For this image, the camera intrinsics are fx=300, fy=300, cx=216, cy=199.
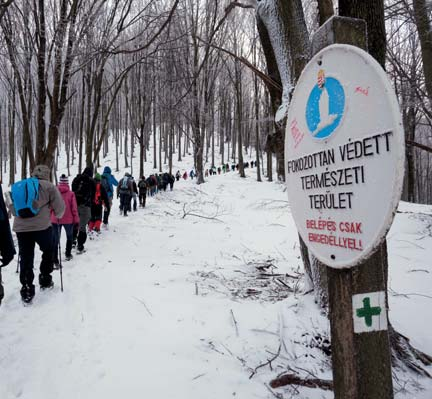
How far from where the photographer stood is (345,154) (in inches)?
44.9

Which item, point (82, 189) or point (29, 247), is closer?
point (29, 247)

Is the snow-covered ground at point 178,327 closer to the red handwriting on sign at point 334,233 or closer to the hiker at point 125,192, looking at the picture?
the red handwriting on sign at point 334,233

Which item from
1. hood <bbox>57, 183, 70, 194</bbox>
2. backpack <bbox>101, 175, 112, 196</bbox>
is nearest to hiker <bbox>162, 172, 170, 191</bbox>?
backpack <bbox>101, 175, 112, 196</bbox>

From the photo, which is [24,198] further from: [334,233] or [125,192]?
[125,192]

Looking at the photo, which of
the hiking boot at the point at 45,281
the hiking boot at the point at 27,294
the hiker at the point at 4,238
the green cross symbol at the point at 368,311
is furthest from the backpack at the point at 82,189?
the green cross symbol at the point at 368,311

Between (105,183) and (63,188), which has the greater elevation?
(105,183)

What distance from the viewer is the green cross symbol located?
47.4 inches

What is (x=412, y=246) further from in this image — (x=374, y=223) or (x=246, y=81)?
(x=246, y=81)

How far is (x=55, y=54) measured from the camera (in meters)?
6.74

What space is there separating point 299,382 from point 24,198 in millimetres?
3904

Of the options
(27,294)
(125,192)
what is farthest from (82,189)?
(125,192)

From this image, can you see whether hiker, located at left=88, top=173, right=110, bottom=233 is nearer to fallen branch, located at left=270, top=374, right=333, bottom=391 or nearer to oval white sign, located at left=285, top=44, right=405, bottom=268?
fallen branch, located at left=270, top=374, right=333, bottom=391

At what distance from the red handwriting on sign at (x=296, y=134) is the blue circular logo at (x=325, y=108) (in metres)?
0.08

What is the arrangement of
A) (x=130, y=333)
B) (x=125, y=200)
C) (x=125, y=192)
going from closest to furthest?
(x=130, y=333)
(x=125, y=192)
(x=125, y=200)
